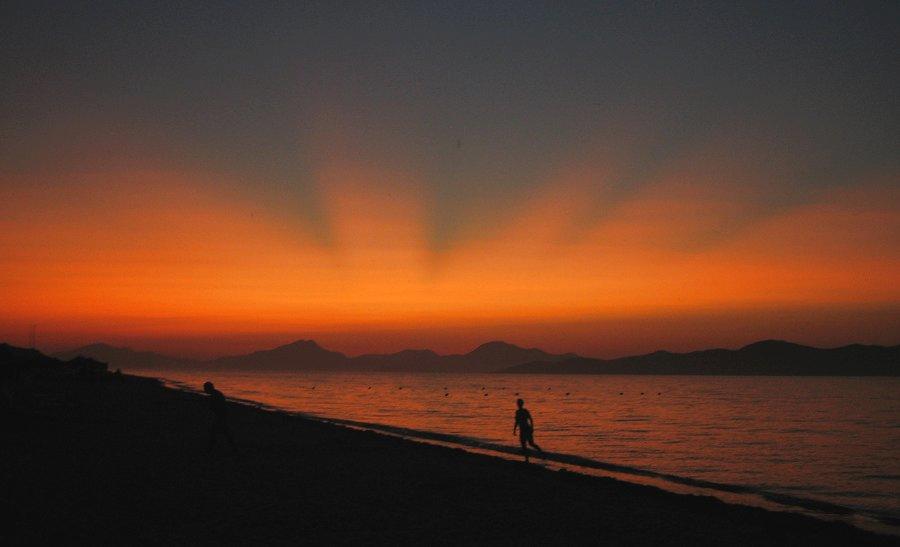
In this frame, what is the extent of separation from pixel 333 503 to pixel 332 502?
117 mm

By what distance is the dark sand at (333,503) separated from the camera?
1150 cm

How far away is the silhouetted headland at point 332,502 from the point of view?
37.7ft

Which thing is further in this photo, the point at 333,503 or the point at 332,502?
the point at 332,502

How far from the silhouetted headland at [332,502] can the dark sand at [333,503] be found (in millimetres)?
33

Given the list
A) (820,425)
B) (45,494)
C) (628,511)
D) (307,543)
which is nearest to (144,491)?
(45,494)

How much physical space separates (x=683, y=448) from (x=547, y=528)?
24.2 meters

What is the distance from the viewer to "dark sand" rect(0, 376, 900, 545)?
1150cm

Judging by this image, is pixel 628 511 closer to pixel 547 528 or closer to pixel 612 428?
pixel 547 528

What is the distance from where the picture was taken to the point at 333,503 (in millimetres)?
14219

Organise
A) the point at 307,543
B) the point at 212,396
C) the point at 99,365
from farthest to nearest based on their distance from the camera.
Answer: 1. the point at 99,365
2. the point at 212,396
3. the point at 307,543

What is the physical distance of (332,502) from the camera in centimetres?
1433

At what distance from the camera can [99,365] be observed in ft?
252

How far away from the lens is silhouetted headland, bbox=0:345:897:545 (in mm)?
11477

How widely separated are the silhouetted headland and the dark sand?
0.11 ft
